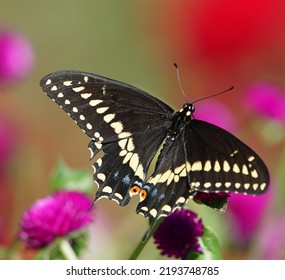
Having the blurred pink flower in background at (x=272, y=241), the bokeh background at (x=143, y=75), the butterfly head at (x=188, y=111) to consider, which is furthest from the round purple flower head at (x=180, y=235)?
the blurred pink flower in background at (x=272, y=241)

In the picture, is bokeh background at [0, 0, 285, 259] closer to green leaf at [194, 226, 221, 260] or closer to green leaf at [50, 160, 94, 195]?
green leaf at [50, 160, 94, 195]

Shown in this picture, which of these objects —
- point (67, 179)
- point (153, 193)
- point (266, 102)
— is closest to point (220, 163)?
point (153, 193)

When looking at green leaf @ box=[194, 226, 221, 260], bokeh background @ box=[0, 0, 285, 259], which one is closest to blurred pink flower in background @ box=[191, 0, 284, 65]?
bokeh background @ box=[0, 0, 285, 259]

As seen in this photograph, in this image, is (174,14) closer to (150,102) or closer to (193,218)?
(150,102)

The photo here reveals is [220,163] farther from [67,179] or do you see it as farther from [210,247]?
[67,179]

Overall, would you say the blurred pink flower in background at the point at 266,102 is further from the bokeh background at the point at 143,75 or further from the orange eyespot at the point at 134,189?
the orange eyespot at the point at 134,189

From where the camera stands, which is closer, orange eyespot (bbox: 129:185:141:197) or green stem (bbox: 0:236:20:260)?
orange eyespot (bbox: 129:185:141:197)

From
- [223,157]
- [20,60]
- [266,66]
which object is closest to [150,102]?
[223,157]
